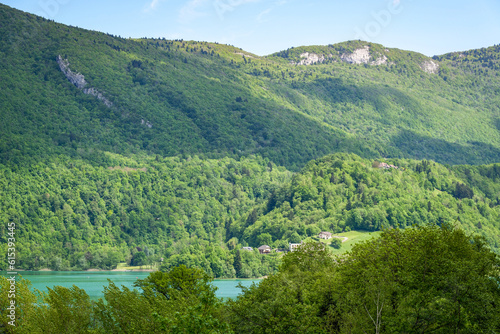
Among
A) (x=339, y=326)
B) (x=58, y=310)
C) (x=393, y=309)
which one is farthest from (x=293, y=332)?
(x=58, y=310)

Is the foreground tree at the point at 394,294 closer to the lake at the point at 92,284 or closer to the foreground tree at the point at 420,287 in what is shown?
the foreground tree at the point at 420,287

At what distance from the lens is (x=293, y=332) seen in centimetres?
4612

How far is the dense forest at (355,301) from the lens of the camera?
3997 cm

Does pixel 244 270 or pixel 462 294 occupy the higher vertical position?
pixel 462 294

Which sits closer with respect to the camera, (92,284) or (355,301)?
(355,301)

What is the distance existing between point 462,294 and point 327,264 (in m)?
30.3

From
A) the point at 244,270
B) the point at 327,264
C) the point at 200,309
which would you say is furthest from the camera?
the point at 244,270

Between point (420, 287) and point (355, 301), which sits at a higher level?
point (420, 287)

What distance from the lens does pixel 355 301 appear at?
4622cm

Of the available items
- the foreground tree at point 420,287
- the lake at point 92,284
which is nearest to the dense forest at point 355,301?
the foreground tree at point 420,287

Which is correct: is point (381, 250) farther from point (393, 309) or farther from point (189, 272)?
point (189, 272)

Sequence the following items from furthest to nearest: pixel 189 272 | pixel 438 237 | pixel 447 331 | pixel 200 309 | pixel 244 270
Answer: pixel 244 270 → pixel 189 272 → pixel 438 237 → pixel 447 331 → pixel 200 309

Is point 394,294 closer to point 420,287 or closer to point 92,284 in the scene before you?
point 420,287

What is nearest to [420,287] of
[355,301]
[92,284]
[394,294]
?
[394,294]
